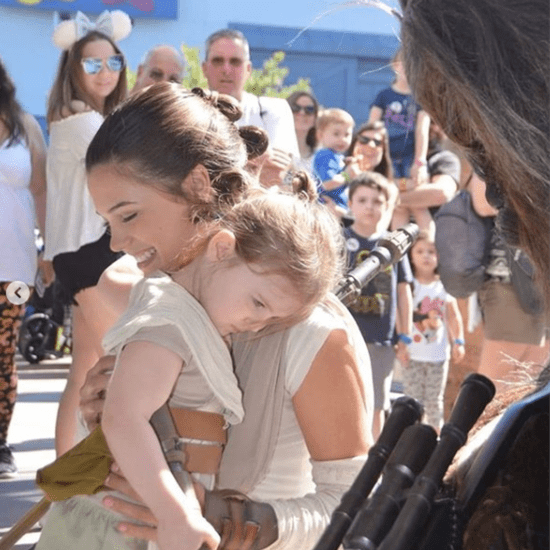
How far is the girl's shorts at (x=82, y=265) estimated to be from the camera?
5.32 m

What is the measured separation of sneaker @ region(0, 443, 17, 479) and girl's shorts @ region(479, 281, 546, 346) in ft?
7.64

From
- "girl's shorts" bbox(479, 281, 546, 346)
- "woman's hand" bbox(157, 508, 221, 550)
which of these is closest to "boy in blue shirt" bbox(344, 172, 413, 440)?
"girl's shorts" bbox(479, 281, 546, 346)

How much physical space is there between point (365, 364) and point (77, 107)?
348 cm

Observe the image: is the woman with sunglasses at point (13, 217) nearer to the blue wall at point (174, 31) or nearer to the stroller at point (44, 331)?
the stroller at point (44, 331)

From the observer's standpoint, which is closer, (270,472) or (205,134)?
(270,472)

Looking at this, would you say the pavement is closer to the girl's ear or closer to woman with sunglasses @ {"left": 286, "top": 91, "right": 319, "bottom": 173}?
woman with sunglasses @ {"left": 286, "top": 91, "right": 319, "bottom": 173}

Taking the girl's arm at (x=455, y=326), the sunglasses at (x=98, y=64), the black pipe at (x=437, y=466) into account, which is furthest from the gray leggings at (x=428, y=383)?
the black pipe at (x=437, y=466)

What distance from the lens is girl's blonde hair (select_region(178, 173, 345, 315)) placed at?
7.63 ft

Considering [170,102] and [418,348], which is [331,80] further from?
[170,102]

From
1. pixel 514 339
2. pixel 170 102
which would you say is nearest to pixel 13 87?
pixel 514 339

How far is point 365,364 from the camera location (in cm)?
241

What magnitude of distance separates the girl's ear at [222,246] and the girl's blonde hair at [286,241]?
12 mm

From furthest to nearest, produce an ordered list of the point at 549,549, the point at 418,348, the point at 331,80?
1. the point at 331,80
2. the point at 418,348
3. the point at 549,549

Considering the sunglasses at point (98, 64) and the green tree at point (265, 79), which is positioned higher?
the sunglasses at point (98, 64)
